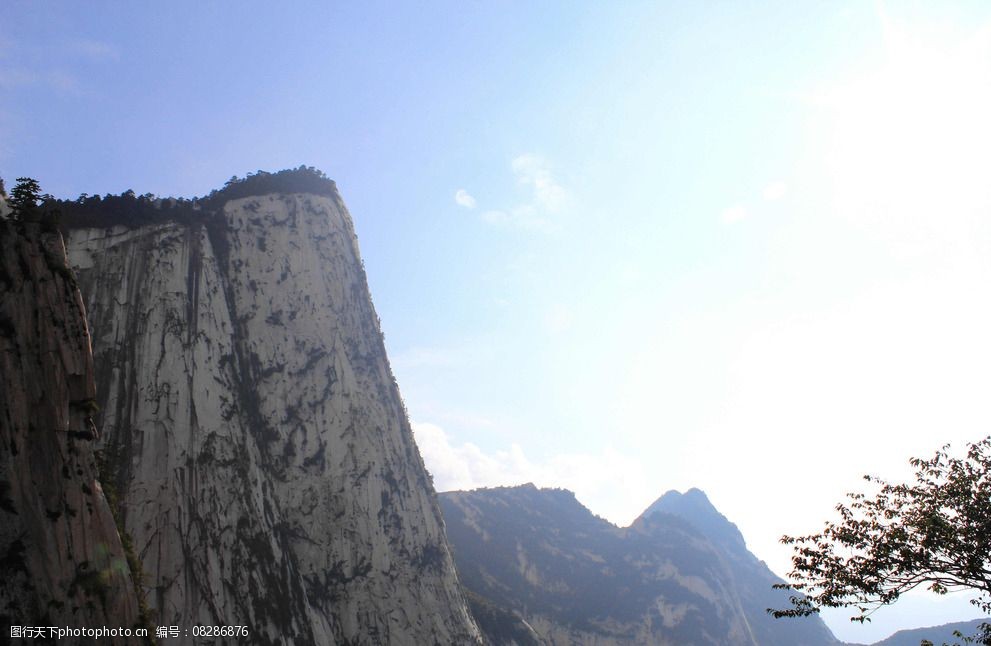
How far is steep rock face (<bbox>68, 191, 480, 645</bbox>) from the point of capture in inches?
1314

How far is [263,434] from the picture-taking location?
4028 centimetres

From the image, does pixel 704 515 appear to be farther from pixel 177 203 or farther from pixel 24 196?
pixel 24 196

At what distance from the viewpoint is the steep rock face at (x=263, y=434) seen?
33375 mm

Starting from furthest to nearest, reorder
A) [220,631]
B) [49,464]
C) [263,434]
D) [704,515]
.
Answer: [704,515]
[263,434]
[220,631]
[49,464]

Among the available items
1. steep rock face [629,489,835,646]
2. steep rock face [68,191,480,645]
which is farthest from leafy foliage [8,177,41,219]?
steep rock face [629,489,835,646]

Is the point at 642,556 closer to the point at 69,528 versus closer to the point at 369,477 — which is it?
the point at 369,477

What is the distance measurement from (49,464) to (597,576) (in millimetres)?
97029

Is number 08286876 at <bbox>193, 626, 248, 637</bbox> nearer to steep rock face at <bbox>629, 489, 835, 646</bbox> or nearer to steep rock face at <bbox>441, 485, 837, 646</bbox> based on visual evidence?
steep rock face at <bbox>441, 485, 837, 646</bbox>

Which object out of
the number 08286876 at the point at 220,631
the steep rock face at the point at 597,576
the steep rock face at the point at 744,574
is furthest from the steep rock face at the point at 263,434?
the steep rock face at the point at 744,574

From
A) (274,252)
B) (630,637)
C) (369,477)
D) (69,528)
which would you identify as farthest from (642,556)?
(69,528)

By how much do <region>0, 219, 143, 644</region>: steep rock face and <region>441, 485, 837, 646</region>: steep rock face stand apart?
72221 mm

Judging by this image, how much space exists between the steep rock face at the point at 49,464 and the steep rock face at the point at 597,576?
7222 cm

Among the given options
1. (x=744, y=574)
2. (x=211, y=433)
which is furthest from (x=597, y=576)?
(x=211, y=433)

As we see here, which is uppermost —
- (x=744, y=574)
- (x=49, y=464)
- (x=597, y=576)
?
(x=49, y=464)
